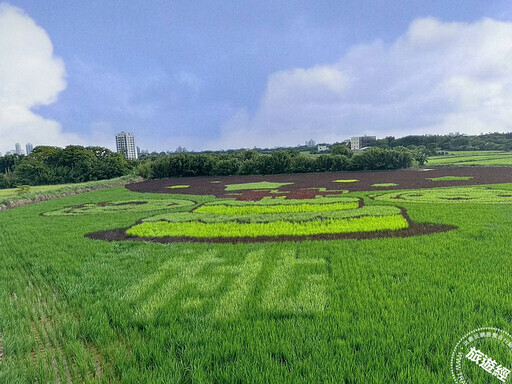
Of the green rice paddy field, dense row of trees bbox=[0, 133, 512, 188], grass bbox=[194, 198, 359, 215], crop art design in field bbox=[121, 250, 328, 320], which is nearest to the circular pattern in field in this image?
grass bbox=[194, 198, 359, 215]

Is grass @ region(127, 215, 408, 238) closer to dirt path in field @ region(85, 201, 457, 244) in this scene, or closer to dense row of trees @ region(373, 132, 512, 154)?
dirt path in field @ region(85, 201, 457, 244)

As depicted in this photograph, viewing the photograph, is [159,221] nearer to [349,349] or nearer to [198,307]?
[198,307]

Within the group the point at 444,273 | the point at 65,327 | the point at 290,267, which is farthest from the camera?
the point at 290,267

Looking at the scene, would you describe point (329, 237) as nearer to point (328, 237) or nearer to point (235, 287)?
point (328, 237)

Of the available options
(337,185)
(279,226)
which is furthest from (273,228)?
(337,185)

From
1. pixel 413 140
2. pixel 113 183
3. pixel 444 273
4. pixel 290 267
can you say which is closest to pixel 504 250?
pixel 444 273
